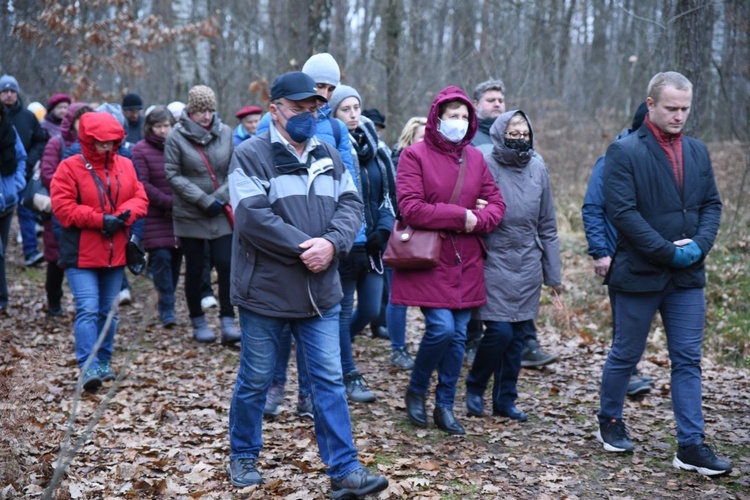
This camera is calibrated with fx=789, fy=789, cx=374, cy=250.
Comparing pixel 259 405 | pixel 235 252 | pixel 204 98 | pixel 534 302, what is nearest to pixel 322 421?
pixel 259 405

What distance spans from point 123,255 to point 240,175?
9.31 ft

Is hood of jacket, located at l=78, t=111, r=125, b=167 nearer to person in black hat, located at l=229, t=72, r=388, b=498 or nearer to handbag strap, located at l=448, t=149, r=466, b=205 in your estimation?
person in black hat, located at l=229, t=72, r=388, b=498

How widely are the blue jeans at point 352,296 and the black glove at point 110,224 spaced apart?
80.4 inches

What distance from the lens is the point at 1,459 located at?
4.03 metres

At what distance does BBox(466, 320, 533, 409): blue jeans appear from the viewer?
239 inches

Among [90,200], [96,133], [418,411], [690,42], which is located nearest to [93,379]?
[90,200]

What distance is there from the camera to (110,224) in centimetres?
676

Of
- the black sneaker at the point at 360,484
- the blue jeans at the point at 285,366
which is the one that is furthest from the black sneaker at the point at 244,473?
the blue jeans at the point at 285,366

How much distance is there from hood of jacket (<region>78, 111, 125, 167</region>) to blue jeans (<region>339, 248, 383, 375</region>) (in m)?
2.29

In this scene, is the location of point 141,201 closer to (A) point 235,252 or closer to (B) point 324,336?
(A) point 235,252

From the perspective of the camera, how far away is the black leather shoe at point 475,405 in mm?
6422

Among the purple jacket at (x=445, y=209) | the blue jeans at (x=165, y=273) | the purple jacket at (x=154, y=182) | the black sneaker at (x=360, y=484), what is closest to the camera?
the black sneaker at (x=360, y=484)

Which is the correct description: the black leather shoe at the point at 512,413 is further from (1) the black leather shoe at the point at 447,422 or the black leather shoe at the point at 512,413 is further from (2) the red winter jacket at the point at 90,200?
(2) the red winter jacket at the point at 90,200

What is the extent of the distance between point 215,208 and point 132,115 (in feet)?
12.1
